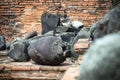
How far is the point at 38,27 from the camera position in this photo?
7609 mm

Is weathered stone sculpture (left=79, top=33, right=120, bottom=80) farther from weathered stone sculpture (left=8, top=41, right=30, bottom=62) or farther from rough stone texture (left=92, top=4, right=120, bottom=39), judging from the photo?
weathered stone sculpture (left=8, top=41, right=30, bottom=62)

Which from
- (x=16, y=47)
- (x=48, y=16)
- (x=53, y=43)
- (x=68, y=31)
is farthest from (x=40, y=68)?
(x=48, y=16)

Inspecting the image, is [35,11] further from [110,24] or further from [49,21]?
[110,24]

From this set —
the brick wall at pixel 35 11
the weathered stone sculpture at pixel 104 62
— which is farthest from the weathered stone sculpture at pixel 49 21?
the weathered stone sculpture at pixel 104 62

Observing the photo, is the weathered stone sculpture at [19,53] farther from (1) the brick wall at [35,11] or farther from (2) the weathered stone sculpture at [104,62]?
(2) the weathered stone sculpture at [104,62]

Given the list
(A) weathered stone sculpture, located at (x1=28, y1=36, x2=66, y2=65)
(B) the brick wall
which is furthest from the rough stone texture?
(B) the brick wall

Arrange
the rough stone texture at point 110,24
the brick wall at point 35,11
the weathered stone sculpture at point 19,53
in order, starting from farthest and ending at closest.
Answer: the brick wall at point 35,11
the weathered stone sculpture at point 19,53
the rough stone texture at point 110,24

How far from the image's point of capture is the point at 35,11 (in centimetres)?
761

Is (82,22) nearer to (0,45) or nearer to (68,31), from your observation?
(68,31)

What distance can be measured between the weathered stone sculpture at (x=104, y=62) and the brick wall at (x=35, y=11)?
6465 millimetres

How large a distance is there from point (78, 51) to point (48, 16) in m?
2.72

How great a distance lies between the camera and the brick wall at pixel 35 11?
7.36 m

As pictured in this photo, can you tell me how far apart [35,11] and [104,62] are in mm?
6818

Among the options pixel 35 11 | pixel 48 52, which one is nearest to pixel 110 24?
pixel 48 52
